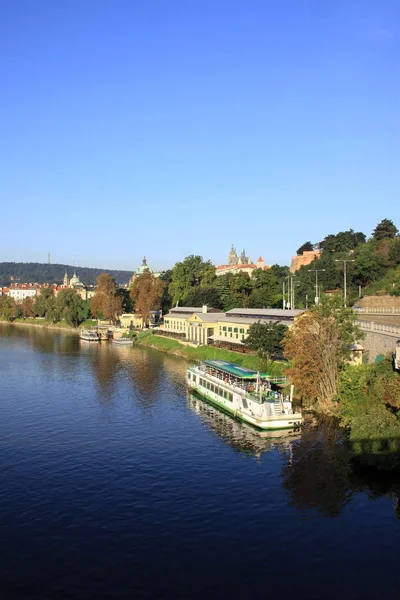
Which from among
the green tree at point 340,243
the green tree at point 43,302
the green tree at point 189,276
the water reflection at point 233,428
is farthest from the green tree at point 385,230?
the green tree at point 43,302

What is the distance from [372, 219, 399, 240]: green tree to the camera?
13238 cm

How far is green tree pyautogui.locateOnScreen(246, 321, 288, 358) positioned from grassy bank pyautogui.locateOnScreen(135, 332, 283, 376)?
5.15 feet

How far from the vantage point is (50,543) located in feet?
91.6

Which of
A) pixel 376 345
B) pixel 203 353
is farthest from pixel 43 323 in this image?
pixel 376 345

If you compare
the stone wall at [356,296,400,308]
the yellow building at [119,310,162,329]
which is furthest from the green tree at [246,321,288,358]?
the yellow building at [119,310,162,329]

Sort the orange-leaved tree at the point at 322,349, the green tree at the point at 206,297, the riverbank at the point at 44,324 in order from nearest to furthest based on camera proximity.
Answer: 1. the orange-leaved tree at the point at 322,349
2. the green tree at the point at 206,297
3. the riverbank at the point at 44,324

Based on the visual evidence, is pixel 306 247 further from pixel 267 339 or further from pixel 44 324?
pixel 267 339

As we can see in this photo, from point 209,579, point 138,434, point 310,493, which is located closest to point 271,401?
point 138,434

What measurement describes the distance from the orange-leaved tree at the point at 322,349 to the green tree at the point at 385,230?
82952mm

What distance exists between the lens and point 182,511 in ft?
104

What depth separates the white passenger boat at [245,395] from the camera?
48.2 metres

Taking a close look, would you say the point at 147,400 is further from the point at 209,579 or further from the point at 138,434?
the point at 209,579

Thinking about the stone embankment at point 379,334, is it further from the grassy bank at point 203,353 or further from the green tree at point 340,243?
the green tree at point 340,243

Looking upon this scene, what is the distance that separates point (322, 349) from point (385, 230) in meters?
88.9
